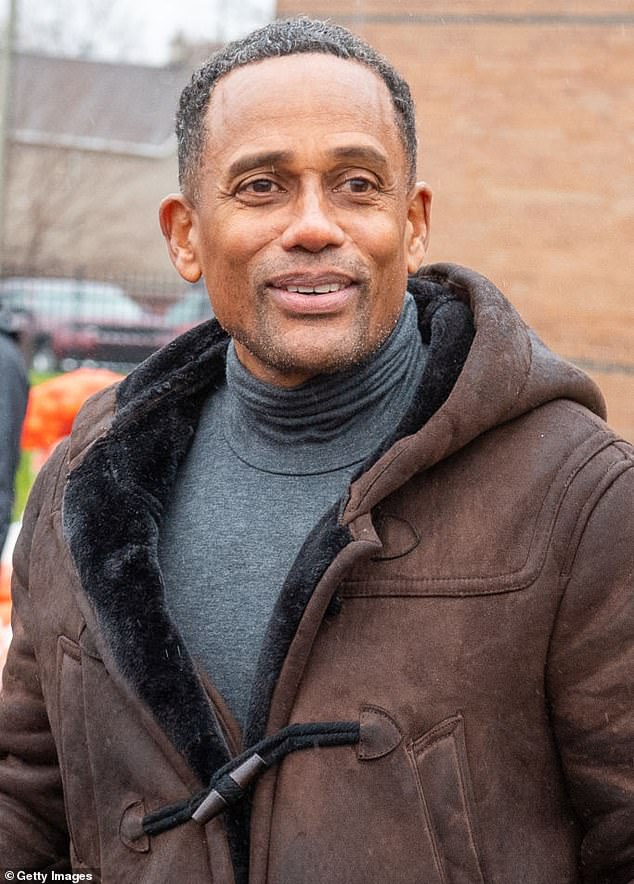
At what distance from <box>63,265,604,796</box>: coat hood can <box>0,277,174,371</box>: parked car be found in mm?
17690

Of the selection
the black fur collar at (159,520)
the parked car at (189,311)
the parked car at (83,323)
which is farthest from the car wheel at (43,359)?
the black fur collar at (159,520)

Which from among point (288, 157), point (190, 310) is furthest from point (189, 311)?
point (288, 157)

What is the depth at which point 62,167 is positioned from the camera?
32.7 m

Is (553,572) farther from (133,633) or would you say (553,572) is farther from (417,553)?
(133,633)

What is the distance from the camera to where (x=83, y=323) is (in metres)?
21.8

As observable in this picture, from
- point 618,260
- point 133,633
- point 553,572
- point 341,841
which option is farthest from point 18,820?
point 618,260

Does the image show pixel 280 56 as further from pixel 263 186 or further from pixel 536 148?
pixel 536 148

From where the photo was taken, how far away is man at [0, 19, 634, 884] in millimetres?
2039

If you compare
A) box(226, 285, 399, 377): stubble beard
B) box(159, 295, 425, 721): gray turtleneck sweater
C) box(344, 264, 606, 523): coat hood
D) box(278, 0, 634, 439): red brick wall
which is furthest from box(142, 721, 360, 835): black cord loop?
box(278, 0, 634, 439): red brick wall

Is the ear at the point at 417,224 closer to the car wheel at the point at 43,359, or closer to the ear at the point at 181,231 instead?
the ear at the point at 181,231

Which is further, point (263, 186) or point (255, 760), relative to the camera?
point (263, 186)

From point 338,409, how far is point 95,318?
65.9ft

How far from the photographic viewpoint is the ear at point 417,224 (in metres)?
2.48

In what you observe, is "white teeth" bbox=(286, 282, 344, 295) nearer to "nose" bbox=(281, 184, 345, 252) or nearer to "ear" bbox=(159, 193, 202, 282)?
"nose" bbox=(281, 184, 345, 252)
